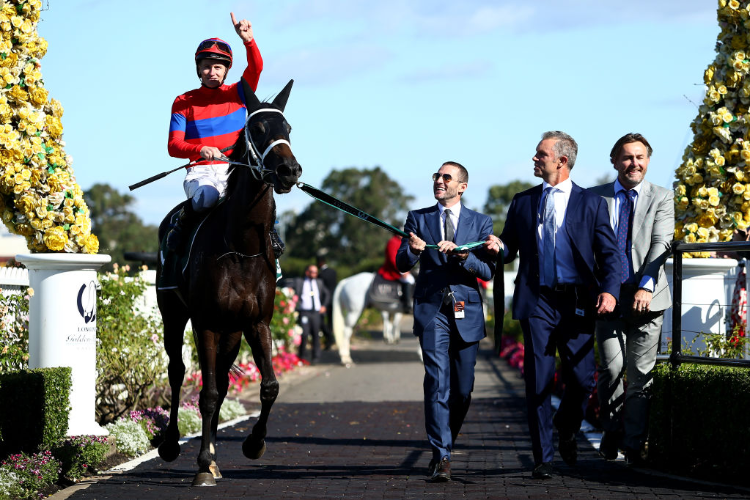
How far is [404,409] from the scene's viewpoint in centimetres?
1258

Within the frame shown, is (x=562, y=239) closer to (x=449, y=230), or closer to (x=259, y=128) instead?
(x=449, y=230)

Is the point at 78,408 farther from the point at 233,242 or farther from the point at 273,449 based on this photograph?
the point at 233,242

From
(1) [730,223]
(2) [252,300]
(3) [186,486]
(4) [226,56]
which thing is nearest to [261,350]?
(2) [252,300]

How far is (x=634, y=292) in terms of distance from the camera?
7.41m

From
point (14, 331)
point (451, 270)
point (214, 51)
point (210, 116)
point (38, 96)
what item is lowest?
point (14, 331)

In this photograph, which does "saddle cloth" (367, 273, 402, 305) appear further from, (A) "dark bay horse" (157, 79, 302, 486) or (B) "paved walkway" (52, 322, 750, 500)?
(A) "dark bay horse" (157, 79, 302, 486)

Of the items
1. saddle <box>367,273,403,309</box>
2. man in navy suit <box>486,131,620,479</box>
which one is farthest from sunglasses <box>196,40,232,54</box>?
saddle <box>367,273,403,309</box>

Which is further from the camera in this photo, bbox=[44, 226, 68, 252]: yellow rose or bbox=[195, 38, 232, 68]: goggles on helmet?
bbox=[44, 226, 68, 252]: yellow rose

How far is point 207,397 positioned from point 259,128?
1.91 meters

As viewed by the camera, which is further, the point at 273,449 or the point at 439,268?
the point at 273,449

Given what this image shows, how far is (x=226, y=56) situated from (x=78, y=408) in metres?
3.14

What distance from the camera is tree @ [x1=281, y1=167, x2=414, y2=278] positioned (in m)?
83.8

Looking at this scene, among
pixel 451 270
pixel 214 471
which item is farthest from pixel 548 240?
pixel 214 471

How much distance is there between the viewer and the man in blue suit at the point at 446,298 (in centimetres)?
703
